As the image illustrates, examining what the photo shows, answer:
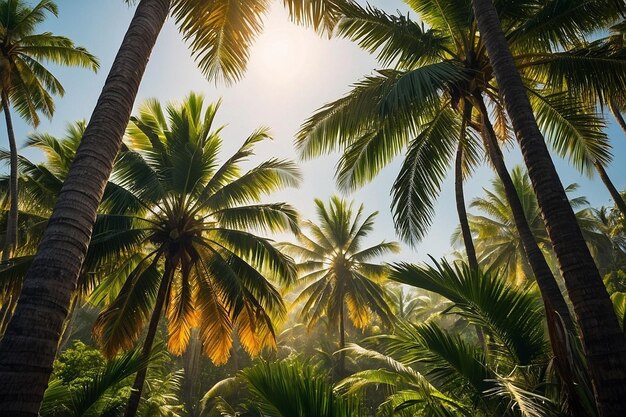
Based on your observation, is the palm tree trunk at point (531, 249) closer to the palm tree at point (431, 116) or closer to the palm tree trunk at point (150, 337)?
the palm tree at point (431, 116)

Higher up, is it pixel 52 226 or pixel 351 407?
pixel 52 226

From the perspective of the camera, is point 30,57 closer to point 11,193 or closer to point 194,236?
point 11,193

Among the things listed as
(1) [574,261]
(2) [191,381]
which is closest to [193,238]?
(1) [574,261]

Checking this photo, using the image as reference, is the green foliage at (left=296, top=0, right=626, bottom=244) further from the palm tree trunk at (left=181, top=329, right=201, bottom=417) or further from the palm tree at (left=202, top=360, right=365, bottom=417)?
the palm tree trunk at (left=181, top=329, right=201, bottom=417)

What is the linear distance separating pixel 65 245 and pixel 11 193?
34.4 feet

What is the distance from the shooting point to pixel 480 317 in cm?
395

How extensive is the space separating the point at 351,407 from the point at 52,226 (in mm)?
2583

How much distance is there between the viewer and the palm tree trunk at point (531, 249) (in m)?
4.25

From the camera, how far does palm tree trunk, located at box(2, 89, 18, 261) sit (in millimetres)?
9938

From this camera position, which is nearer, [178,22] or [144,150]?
[178,22]

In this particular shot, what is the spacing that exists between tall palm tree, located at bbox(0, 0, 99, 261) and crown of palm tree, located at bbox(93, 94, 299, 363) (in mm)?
3836

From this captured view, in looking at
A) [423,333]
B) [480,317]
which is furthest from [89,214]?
[480,317]

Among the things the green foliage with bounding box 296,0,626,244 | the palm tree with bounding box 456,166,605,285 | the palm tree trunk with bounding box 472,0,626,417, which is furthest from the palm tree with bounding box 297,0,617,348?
the palm tree with bounding box 456,166,605,285

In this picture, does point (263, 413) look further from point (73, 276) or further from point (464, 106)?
point (464, 106)
